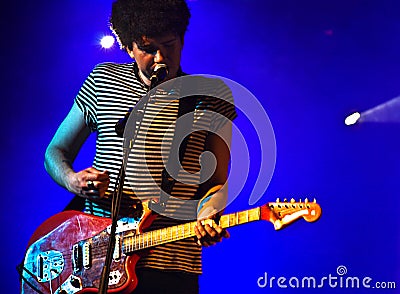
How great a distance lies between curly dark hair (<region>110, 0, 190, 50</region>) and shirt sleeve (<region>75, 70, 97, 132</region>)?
0.18m

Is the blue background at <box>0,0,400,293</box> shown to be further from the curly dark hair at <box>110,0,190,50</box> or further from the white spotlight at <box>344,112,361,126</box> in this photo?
the curly dark hair at <box>110,0,190,50</box>

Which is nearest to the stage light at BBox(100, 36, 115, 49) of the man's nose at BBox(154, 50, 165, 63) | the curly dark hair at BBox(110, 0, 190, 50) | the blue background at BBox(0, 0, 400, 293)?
the blue background at BBox(0, 0, 400, 293)

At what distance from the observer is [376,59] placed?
2863 mm

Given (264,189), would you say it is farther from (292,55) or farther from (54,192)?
(54,192)

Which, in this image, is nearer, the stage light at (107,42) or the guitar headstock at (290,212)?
the guitar headstock at (290,212)

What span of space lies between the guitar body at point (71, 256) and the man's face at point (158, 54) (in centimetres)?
48

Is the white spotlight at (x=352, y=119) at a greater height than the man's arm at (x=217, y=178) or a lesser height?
greater

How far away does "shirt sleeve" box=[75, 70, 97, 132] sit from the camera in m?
2.11

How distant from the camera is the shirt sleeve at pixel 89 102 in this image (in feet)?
6.93

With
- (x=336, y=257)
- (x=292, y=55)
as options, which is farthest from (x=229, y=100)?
(x=336, y=257)

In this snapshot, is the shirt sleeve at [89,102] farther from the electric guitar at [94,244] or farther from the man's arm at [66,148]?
the electric guitar at [94,244]

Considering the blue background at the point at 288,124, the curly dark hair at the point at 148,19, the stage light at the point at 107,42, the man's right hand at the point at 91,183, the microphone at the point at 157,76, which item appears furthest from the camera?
the stage light at the point at 107,42

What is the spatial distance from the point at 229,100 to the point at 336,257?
1031mm

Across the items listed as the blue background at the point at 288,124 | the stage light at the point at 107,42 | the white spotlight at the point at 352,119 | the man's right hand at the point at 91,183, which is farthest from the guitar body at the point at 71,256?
the white spotlight at the point at 352,119
